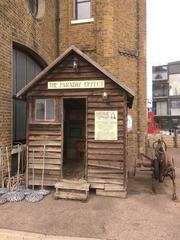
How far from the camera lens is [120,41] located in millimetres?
13734

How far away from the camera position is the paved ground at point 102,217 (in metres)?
5.20

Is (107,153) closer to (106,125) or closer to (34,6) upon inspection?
(106,125)

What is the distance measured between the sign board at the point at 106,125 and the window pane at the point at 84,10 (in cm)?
779

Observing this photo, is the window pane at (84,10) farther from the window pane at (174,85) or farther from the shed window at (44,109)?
the window pane at (174,85)

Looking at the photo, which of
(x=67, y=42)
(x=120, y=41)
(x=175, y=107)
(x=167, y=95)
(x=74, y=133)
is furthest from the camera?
(x=167, y=95)

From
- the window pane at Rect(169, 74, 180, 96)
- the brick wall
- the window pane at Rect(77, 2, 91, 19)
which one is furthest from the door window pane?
the window pane at Rect(77, 2, 91, 19)

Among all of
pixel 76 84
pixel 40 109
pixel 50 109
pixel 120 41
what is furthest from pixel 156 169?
pixel 120 41

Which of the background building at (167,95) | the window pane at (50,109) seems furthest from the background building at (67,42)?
the background building at (167,95)

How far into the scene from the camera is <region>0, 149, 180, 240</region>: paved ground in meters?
5.20

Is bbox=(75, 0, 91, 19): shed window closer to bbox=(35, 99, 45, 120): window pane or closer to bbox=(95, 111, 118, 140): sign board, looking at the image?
bbox=(35, 99, 45, 120): window pane

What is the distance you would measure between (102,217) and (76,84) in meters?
3.67

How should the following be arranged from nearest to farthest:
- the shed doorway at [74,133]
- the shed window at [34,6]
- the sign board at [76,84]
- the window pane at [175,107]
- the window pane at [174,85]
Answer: the sign board at [76,84], the shed window at [34,6], the shed doorway at [74,133], the window pane at [175,107], the window pane at [174,85]

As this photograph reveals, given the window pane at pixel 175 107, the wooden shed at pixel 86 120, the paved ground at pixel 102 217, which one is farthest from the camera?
the window pane at pixel 175 107

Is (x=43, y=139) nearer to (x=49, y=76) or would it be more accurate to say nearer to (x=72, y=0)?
(x=49, y=76)
